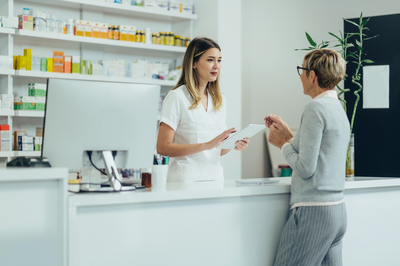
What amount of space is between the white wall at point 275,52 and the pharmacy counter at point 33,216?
12.9ft

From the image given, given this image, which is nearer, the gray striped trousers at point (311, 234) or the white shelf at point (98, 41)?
the gray striped trousers at point (311, 234)

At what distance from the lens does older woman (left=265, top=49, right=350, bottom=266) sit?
179 centimetres

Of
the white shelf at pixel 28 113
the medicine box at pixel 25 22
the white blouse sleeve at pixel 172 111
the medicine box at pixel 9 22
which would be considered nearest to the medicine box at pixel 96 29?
the medicine box at pixel 25 22

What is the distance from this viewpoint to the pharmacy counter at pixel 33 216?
1.49 metres

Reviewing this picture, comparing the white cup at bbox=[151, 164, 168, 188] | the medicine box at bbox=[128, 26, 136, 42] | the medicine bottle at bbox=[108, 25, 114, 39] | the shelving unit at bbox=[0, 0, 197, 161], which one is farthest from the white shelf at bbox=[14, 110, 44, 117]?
the white cup at bbox=[151, 164, 168, 188]

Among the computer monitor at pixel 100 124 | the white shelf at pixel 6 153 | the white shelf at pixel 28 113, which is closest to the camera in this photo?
the computer monitor at pixel 100 124

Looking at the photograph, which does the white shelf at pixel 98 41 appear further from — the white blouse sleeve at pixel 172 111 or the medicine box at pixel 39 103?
the white blouse sleeve at pixel 172 111

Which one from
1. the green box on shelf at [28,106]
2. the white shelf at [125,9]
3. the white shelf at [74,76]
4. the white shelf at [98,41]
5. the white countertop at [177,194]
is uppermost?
the white shelf at [125,9]

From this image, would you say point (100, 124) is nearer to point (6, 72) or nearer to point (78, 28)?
point (6, 72)

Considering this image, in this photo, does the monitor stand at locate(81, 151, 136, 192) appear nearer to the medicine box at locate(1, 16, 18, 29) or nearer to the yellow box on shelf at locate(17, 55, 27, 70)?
the yellow box on shelf at locate(17, 55, 27, 70)

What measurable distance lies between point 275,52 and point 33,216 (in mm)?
4465

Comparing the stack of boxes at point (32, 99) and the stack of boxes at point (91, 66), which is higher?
the stack of boxes at point (91, 66)

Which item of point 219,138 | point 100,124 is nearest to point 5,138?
point 100,124

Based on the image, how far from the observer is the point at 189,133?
93.4 inches
